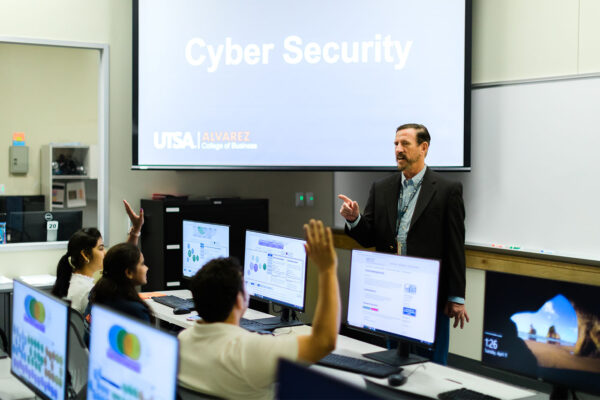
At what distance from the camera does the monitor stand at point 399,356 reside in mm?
2816

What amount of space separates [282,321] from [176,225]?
1.75 metres

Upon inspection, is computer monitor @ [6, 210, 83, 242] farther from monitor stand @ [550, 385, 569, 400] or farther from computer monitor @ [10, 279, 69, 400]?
monitor stand @ [550, 385, 569, 400]

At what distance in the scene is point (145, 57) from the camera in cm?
504

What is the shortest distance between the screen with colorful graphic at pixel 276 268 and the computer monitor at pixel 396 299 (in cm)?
45

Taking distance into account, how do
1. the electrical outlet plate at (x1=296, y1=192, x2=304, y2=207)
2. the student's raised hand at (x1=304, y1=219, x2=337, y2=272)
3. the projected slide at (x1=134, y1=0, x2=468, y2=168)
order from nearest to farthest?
the student's raised hand at (x1=304, y1=219, x2=337, y2=272), the projected slide at (x1=134, y1=0, x2=468, y2=168), the electrical outlet plate at (x1=296, y1=192, x2=304, y2=207)

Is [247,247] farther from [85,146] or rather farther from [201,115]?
[85,146]

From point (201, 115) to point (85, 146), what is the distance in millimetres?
2642

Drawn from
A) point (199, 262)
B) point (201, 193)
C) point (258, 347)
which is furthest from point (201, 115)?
point (258, 347)

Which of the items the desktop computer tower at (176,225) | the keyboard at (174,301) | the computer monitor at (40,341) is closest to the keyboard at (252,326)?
the keyboard at (174,301)

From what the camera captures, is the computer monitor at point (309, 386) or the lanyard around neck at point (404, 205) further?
the lanyard around neck at point (404, 205)

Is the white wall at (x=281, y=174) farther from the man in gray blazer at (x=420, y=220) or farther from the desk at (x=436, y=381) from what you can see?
the desk at (x=436, y=381)

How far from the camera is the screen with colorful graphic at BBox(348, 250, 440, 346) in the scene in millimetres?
2686

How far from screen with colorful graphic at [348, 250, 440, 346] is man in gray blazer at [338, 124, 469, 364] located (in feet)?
1.94

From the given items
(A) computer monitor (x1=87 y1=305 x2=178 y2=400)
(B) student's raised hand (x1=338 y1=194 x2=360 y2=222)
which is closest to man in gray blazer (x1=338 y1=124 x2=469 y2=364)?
(B) student's raised hand (x1=338 y1=194 x2=360 y2=222)
